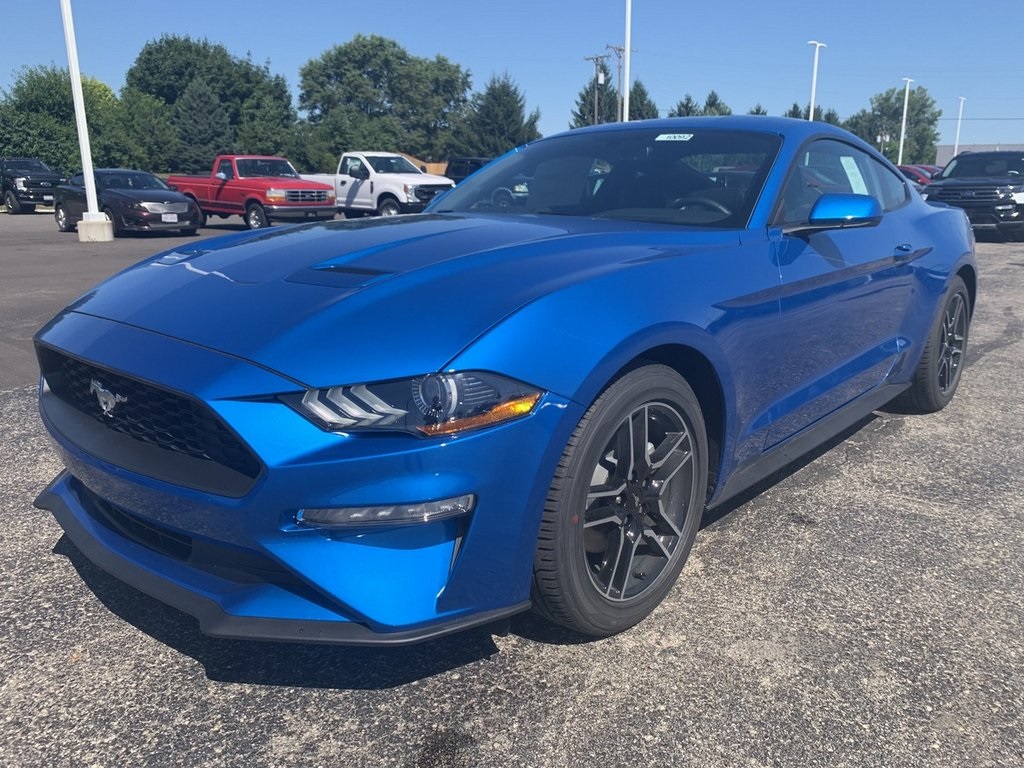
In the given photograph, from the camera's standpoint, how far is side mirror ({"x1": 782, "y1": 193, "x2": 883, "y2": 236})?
3014 mm

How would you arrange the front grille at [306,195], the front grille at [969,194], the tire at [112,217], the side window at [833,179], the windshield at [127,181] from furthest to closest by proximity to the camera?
the front grille at [306,195]
the windshield at [127,181]
the tire at [112,217]
the front grille at [969,194]
the side window at [833,179]

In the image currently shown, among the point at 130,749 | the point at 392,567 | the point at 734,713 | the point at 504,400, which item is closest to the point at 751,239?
the point at 504,400

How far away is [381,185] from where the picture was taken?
19422 millimetres

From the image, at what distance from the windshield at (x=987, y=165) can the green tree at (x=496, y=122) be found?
41.6 meters

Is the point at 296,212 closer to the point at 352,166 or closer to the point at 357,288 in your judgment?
the point at 352,166

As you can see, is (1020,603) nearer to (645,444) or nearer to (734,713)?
(734,713)

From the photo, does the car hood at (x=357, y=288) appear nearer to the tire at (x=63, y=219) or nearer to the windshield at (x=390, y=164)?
the windshield at (x=390, y=164)

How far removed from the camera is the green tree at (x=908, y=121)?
109m

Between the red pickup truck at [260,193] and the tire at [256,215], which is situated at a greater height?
the red pickup truck at [260,193]

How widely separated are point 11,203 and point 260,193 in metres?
13.5

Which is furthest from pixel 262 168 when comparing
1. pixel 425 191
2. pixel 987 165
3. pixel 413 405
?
pixel 413 405

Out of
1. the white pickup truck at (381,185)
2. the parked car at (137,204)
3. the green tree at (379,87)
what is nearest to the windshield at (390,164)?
the white pickup truck at (381,185)

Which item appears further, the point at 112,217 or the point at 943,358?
the point at 112,217

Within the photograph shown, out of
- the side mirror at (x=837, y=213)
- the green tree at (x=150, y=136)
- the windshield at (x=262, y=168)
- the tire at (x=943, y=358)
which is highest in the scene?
the green tree at (x=150, y=136)
